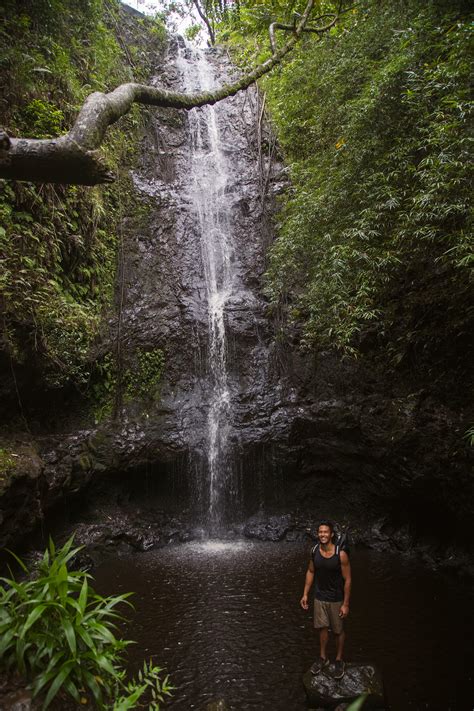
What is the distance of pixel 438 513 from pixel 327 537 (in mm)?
4924

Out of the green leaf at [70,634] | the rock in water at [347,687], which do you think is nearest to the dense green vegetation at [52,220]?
the green leaf at [70,634]

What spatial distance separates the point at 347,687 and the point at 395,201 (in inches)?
266

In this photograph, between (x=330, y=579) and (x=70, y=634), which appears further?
(x=330, y=579)

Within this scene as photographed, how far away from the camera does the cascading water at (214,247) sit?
10625 mm

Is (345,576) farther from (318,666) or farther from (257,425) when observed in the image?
(257,425)

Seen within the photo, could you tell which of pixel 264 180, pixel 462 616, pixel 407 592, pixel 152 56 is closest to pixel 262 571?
pixel 407 592

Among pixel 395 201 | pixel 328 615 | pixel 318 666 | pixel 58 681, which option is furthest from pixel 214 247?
pixel 58 681

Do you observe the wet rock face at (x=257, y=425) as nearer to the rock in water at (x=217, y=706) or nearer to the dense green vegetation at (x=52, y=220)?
the dense green vegetation at (x=52, y=220)

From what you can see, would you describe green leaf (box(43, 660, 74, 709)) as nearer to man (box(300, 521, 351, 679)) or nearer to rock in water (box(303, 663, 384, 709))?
man (box(300, 521, 351, 679))

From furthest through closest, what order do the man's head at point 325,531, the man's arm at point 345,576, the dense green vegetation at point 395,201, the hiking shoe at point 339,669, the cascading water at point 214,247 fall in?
the cascading water at point 214,247 → the dense green vegetation at point 395,201 → the man's head at point 325,531 → the man's arm at point 345,576 → the hiking shoe at point 339,669

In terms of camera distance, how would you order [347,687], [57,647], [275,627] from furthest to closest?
[275,627] → [347,687] → [57,647]

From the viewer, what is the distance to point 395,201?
725 cm

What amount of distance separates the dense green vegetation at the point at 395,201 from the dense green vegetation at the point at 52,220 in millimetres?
4759

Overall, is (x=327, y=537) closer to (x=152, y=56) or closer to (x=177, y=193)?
(x=177, y=193)
